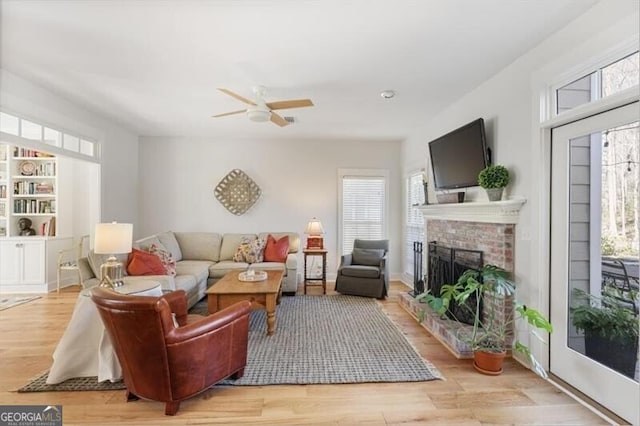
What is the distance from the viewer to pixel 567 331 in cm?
239

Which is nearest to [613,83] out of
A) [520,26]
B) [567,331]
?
[520,26]

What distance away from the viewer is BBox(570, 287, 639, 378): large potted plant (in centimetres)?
198

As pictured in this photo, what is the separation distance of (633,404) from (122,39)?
14.3 ft

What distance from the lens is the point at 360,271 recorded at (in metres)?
4.71

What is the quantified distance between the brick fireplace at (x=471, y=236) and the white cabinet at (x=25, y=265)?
17.6 feet

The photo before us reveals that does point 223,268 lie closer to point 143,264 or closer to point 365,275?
point 143,264

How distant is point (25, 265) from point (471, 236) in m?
6.21

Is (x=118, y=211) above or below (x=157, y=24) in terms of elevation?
below

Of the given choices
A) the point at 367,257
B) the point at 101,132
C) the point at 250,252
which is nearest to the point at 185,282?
the point at 250,252

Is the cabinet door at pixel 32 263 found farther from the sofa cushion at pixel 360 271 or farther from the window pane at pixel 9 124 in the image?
the sofa cushion at pixel 360 271

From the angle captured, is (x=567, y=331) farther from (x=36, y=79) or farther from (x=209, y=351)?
(x=36, y=79)

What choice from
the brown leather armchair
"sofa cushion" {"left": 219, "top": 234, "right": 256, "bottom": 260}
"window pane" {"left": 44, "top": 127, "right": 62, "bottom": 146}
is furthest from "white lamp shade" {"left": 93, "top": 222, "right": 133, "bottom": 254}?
"sofa cushion" {"left": 219, "top": 234, "right": 256, "bottom": 260}

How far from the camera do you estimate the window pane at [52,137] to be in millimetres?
3825

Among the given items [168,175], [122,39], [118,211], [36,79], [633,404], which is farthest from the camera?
[168,175]
